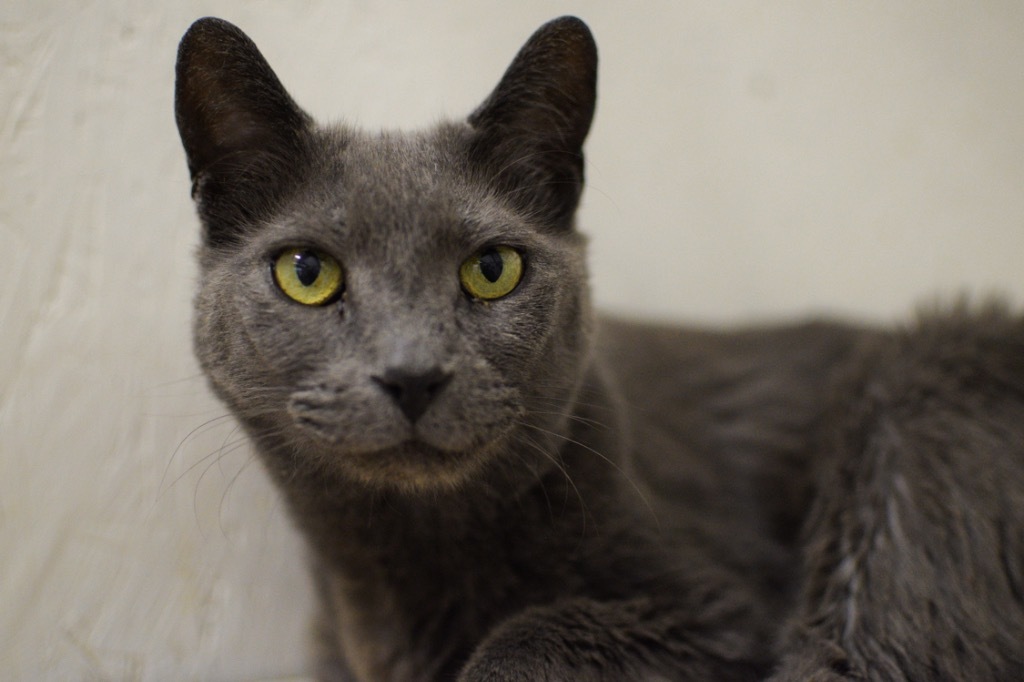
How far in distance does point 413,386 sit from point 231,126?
0.56 m

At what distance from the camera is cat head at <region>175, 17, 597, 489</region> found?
1076mm

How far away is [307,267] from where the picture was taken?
46.9 inches

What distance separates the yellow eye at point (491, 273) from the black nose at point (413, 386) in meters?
0.22

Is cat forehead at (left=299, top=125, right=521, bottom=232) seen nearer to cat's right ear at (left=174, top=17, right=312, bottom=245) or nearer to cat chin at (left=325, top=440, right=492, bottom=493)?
cat's right ear at (left=174, top=17, right=312, bottom=245)

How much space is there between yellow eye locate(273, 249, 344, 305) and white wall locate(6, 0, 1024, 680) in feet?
1.18

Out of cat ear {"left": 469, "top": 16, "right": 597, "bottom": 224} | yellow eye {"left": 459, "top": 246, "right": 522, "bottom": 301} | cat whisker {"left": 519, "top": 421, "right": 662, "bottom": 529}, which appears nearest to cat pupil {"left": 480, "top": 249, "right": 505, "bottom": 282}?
yellow eye {"left": 459, "top": 246, "right": 522, "bottom": 301}

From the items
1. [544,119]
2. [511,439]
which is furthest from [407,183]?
[511,439]

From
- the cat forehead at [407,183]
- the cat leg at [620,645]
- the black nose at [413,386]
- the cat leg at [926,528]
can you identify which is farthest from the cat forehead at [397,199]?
the cat leg at [926,528]

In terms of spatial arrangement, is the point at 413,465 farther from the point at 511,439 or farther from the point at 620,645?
the point at 620,645

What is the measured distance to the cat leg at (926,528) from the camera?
1312 millimetres

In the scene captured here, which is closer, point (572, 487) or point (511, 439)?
point (511, 439)

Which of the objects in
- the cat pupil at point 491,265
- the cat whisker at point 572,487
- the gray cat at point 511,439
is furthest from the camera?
the cat whisker at point 572,487

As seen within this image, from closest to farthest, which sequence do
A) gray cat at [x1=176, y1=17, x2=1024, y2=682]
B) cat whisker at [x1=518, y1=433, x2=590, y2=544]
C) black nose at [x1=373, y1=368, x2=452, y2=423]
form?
black nose at [x1=373, y1=368, x2=452, y2=423] → gray cat at [x1=176, y1=17, x2=1024, y2=682] → cat whisker at [x1=518, y1=433, x2=590, y2=544]

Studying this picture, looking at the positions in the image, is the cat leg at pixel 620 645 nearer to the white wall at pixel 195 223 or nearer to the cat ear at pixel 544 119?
the white wall at pixel 195 223
